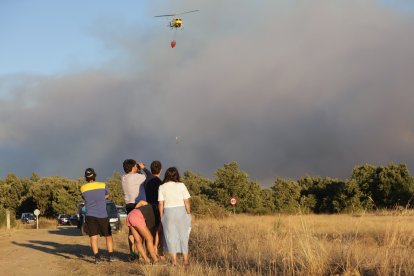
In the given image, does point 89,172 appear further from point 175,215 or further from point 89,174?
point 175,215

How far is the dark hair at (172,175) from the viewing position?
956cm

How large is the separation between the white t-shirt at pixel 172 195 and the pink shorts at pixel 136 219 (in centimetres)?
108

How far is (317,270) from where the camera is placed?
281 inches

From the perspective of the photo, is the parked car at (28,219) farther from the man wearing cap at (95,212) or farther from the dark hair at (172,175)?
the dark hair at (172,175)

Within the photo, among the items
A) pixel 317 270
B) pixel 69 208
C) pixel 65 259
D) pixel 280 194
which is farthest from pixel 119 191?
pixel 317 270

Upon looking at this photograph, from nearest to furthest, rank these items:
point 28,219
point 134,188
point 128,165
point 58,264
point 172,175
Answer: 1. point 172,175
2. point 134,188
3. point 128,165
4. point 58,264
5. point 28,219

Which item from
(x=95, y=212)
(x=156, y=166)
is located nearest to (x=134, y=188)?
(x=156, y=166)

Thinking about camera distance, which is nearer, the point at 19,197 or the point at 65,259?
the point at 65,259

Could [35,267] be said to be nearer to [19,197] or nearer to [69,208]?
[69,208]

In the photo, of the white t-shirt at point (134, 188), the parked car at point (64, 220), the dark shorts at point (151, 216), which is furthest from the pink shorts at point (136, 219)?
the parked car at point (64, 220)

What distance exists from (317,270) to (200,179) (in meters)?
63.5

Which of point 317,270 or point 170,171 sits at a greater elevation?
point 170,171

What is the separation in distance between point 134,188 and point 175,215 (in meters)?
1.85

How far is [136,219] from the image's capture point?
10195 millimetres
